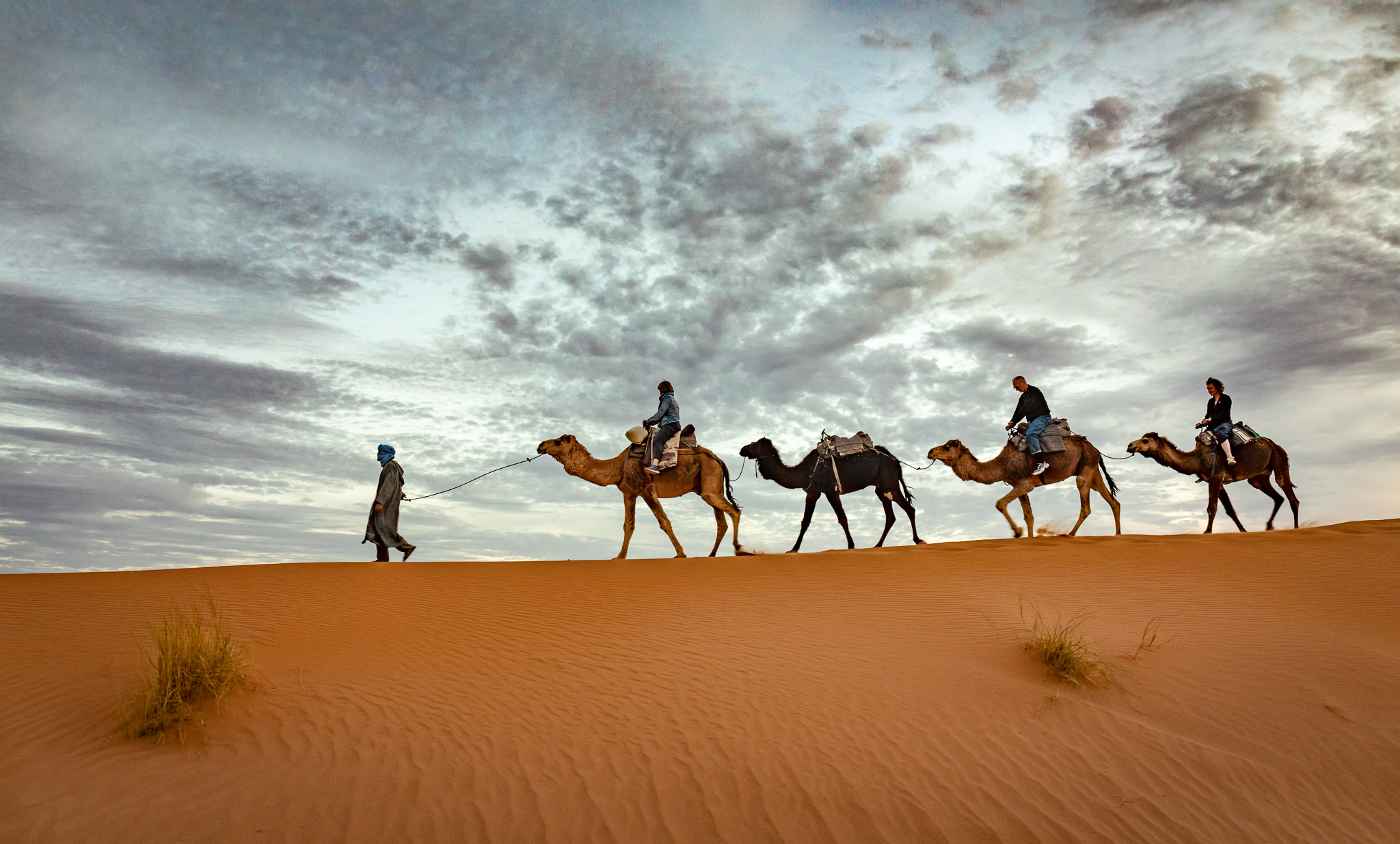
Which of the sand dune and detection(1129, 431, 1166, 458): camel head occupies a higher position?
detection(1129, 431, 1166, 458): camel head

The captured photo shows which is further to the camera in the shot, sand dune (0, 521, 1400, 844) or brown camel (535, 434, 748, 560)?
brown camel (535, 434, 748, 560)

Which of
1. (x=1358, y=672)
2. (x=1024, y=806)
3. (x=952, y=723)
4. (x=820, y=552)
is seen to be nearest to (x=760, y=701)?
(x=952, y=723)

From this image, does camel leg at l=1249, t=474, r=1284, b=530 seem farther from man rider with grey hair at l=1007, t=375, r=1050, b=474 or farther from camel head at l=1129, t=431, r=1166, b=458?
man rider with grey hair at l=1007, t=375, r=1050, b=474

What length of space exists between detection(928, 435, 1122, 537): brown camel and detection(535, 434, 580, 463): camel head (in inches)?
325

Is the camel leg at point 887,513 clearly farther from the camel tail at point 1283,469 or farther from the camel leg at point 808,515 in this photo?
the camel tail at point 1283,469

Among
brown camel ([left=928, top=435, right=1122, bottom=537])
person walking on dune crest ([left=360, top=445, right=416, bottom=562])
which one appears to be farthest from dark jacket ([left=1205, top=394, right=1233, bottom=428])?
person walking on dune crest ([left=360, top=445, right=416, bottom=562])

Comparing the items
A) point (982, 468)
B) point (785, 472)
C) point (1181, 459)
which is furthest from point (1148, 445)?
point (785, 472)

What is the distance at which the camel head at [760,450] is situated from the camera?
1816 cm

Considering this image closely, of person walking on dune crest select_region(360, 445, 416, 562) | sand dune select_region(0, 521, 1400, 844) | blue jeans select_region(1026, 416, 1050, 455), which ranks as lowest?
sand dune select_region(0, 521, 1400, 844)

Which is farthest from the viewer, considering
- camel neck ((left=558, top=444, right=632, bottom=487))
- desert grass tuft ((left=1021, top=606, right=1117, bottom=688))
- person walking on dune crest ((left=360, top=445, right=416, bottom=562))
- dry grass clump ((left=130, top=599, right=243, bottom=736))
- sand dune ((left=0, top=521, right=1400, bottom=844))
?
camel neck ((left=558, top=444, right=632, bottom=487))

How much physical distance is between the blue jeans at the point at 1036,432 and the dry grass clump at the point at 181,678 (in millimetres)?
15384

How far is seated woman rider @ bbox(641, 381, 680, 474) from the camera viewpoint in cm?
1585

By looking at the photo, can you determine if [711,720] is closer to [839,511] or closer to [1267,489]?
[839,511]

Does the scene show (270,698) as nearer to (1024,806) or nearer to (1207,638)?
(1024,806)
